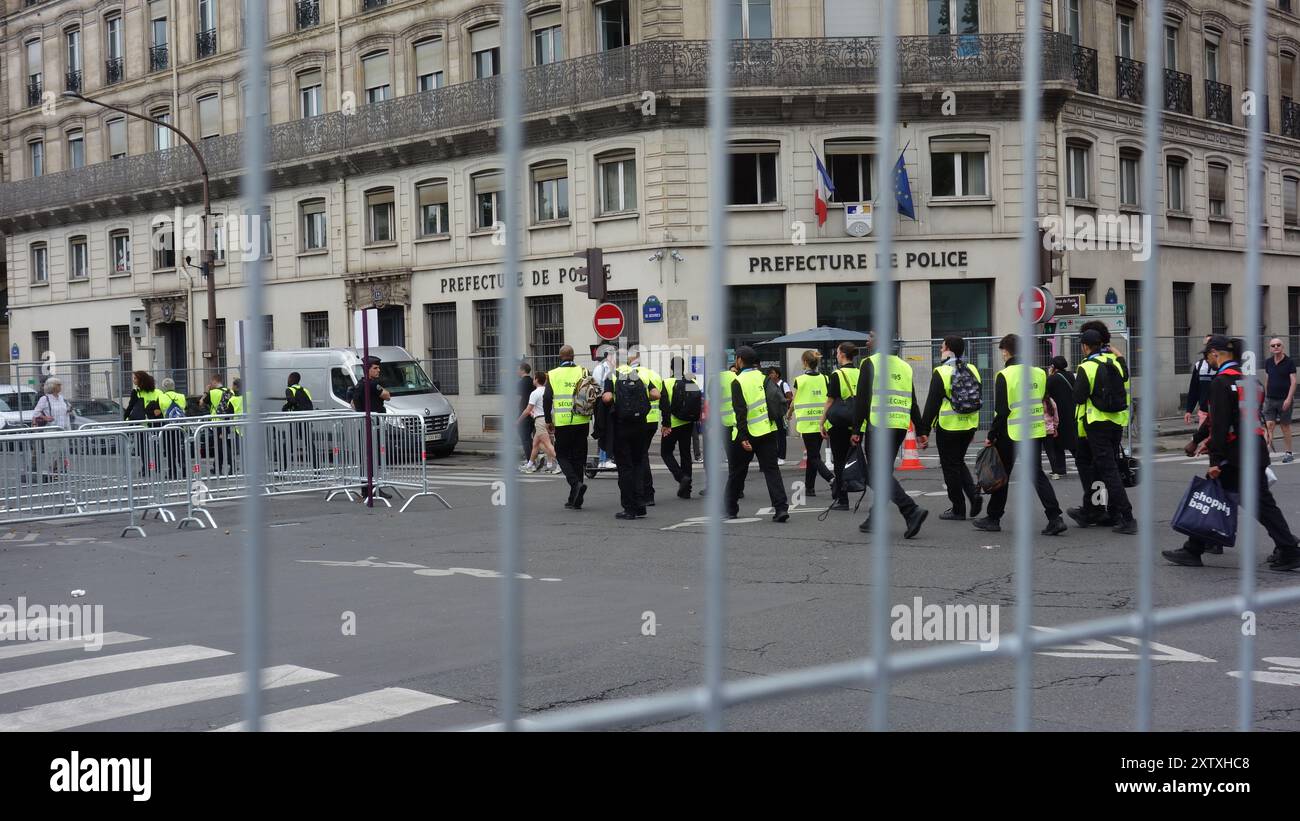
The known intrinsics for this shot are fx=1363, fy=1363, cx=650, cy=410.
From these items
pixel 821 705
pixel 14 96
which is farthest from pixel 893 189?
pixel 14 96

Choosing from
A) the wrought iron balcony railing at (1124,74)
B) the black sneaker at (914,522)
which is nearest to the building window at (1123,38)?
the wrought iron balcony railing at (1124,74)

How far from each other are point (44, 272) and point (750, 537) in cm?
3941

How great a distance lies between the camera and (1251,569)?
270 centimetres

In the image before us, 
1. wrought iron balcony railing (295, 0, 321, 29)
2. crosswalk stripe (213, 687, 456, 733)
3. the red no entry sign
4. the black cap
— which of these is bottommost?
crosswalk stripe (213, 687, 456, 733)

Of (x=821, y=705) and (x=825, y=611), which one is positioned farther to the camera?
(x=825, y=611)

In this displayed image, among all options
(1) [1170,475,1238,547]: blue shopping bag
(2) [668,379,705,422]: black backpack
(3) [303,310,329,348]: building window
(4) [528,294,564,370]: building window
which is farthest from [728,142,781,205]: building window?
(1) [1170,475,1238,547]: blue shopping bag

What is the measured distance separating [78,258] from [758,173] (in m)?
25.6

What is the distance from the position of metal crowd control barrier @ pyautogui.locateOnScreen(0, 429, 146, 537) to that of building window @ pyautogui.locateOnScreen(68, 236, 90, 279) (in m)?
31.8

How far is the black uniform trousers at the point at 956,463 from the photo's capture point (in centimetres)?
1282

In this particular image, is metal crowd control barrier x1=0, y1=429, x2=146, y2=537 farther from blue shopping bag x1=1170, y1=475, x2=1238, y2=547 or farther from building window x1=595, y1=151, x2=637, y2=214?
building window x1=595, y1=151, x2=637, y2=214

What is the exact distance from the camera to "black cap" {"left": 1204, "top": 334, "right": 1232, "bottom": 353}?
757 centimetres

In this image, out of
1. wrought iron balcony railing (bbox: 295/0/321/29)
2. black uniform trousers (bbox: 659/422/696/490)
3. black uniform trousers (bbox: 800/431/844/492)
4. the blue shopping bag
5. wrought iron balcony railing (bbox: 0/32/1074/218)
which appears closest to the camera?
the blue shopping bag
